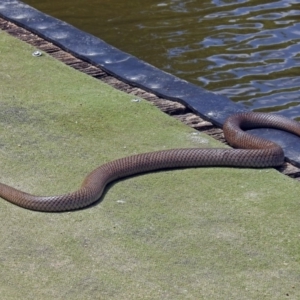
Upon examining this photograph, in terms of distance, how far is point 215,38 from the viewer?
1177cm

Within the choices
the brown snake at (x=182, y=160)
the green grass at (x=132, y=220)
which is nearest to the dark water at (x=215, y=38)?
the brown snake at (x=182, y=160)

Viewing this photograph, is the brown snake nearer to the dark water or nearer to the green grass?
the green grass

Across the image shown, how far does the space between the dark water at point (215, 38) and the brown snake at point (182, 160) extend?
6.11 feet

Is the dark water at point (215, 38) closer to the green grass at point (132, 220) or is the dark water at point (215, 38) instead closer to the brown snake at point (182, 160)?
the brown snake at point (182, 160)

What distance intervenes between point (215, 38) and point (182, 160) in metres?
5.15

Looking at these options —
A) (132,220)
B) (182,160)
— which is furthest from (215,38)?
(132,220)

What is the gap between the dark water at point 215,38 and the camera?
10359 mm

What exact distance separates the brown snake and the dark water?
1862mm

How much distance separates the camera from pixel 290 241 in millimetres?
5730

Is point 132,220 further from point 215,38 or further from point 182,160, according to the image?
point 215,38

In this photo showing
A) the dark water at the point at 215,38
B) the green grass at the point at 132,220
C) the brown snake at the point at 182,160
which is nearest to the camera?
the green grass at the point at 132,220

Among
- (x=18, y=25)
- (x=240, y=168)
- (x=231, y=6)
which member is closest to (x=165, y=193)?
(x=240, y=168)

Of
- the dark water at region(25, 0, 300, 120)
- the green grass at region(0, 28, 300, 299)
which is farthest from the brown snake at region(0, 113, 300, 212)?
the dark water at region(25, 0, 300, 120)

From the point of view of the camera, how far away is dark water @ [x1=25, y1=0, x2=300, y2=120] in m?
10.4
